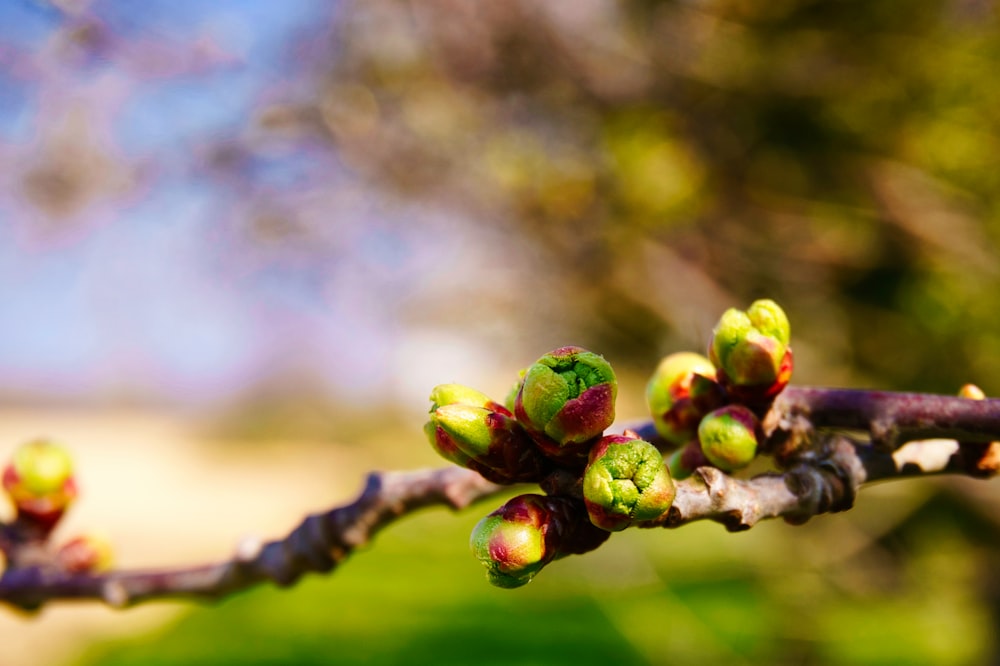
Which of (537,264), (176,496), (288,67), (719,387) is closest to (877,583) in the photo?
(537,264)

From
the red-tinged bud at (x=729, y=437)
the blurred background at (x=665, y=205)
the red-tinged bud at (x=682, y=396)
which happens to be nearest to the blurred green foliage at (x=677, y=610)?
the blurred background at (x=665, y=205)

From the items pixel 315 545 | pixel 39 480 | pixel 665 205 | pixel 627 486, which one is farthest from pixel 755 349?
pixel 665 205

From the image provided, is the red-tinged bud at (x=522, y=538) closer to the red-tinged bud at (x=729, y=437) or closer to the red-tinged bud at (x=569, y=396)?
the red-tinged bud at (x=569, y=396)

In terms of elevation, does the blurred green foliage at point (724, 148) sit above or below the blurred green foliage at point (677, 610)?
above

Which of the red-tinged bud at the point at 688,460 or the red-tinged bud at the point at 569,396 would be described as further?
the red-tinged bud at the point at 688,460

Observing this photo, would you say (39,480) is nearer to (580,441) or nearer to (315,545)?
(315,545)
